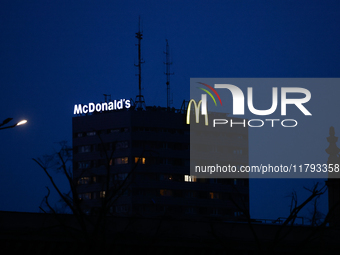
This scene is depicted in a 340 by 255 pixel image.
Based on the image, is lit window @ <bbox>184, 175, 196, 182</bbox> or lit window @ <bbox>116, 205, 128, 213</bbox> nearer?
lit window @ <bbox>116, 205, 128, 213</bbox>

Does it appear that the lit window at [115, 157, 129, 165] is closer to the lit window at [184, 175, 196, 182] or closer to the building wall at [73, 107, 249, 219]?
the building wall at [73, 107, 249, 219]

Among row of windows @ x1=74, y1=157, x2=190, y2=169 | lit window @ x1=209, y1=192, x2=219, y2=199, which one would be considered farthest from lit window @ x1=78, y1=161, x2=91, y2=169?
lit window @ x1=209, y1=192, x2=219, y2=199

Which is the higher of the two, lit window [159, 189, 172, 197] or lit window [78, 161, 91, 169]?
lit window [78, 161, 91, 169]

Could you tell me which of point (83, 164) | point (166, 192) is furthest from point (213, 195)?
point (83, 164)

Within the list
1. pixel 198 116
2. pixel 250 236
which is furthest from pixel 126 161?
pixel 250 236

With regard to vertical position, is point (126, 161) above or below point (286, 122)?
below

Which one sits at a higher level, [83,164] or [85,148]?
[85,148]

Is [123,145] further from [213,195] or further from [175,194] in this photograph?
[213,195]

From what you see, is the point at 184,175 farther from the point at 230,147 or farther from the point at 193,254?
the point at 193,254

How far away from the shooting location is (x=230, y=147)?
444 ft

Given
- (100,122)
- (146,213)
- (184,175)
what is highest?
(100,122)

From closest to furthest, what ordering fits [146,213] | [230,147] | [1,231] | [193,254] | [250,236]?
[1,231]
[193,254]
[250,236]
[146,213]
[230,147]

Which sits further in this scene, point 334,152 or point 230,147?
point 230,147

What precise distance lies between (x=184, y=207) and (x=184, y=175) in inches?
266
